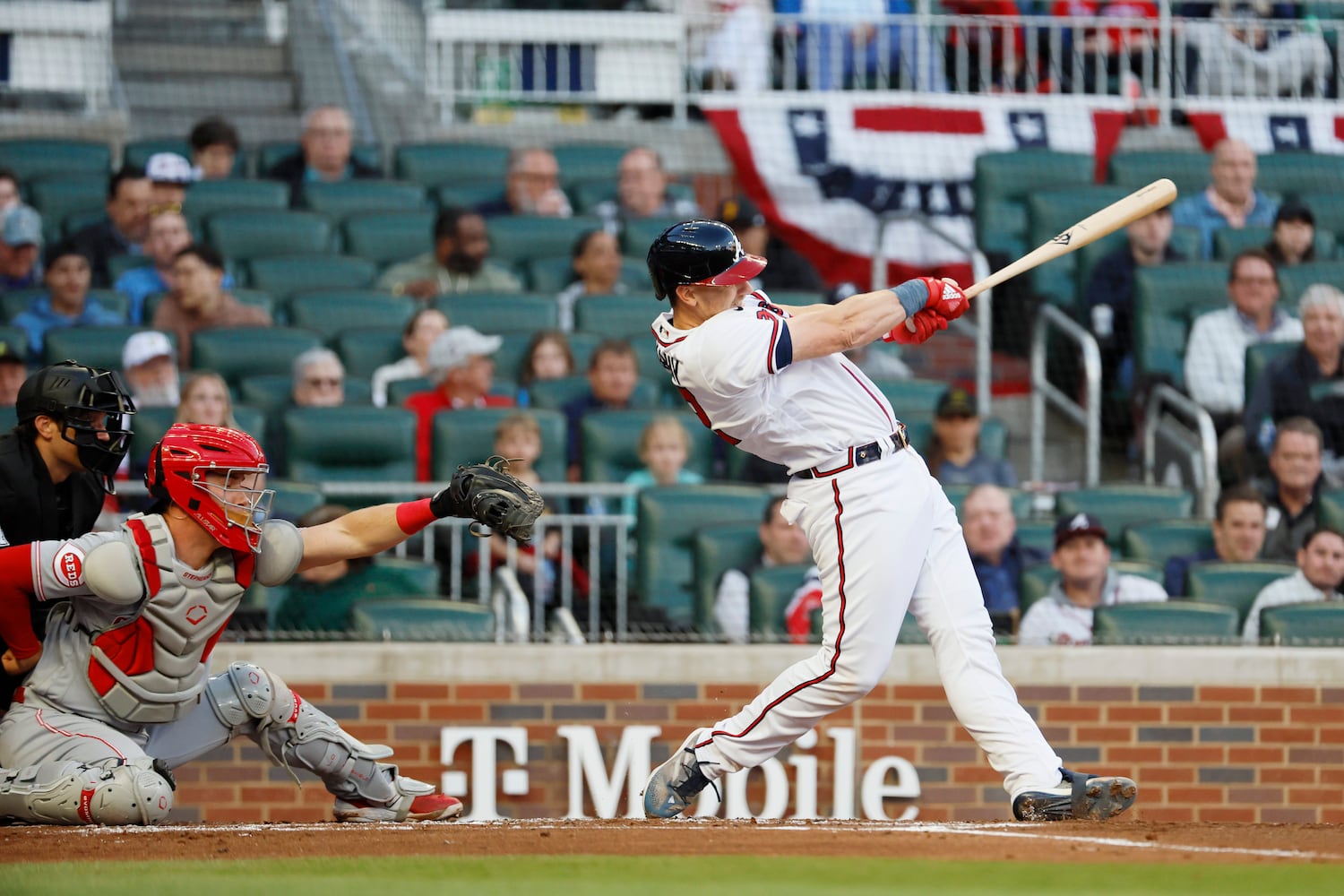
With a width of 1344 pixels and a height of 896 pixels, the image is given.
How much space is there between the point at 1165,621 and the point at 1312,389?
213 centimetres

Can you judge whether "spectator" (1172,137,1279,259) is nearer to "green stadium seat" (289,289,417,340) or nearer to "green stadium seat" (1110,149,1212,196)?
"green stadium seat" (1110,149,1212,196)

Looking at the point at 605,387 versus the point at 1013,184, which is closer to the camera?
the point at 605,387

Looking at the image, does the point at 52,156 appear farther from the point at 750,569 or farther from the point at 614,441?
the point at 750,569

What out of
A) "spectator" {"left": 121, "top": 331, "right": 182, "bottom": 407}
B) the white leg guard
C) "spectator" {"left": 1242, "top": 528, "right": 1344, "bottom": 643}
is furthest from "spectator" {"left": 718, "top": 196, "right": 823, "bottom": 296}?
the white leg guard

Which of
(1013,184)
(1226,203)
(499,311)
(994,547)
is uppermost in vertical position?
(1013,184)

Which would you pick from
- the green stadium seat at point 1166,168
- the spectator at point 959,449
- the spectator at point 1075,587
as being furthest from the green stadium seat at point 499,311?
the green stadium seat at point 1166,168

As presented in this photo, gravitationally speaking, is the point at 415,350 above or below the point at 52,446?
above

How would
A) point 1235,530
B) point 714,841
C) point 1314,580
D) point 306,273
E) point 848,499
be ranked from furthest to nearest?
point 306,273 < point 1235,530 < point 1314,580 < point 848,499 < point 714,841

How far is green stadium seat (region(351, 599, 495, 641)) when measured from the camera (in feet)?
20.5

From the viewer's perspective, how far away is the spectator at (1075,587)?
6535 millimetres

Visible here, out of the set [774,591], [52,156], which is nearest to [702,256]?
[774,591]

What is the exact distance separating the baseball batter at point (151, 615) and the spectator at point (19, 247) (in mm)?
4639

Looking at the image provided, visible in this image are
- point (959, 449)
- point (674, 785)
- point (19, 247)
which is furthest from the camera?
point (19, 247)

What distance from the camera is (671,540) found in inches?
271
